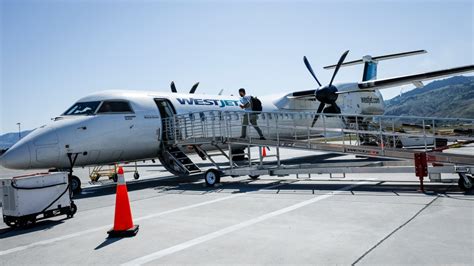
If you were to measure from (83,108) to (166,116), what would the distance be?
9.80ft

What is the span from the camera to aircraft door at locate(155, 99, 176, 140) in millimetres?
14070

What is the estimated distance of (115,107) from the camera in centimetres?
1276

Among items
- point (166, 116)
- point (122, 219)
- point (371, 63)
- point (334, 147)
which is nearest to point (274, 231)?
point (122, 219)

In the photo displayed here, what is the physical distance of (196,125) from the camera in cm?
1399

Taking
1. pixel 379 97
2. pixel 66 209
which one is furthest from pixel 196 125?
pixel 379 97

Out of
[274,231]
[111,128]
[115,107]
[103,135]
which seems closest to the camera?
[274,231]

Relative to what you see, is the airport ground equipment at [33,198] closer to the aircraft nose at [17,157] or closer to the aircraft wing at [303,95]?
the aircraft nose at [17,157]

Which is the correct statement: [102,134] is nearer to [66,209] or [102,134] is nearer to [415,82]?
[66,209]

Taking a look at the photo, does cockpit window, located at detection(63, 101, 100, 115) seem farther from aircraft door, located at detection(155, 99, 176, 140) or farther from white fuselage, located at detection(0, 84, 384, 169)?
aircraft door, located at detection(155, 99, 176, 140)

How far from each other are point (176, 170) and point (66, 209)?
5957 mm

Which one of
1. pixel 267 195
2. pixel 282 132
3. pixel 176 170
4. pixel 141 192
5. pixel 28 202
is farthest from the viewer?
pixel 282 132

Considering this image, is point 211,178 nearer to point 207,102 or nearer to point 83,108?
point 83,108

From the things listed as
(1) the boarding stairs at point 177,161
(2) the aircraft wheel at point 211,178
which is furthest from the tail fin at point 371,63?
(2) the aircraft wheel at point 211,178

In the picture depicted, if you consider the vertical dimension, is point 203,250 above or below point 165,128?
below
